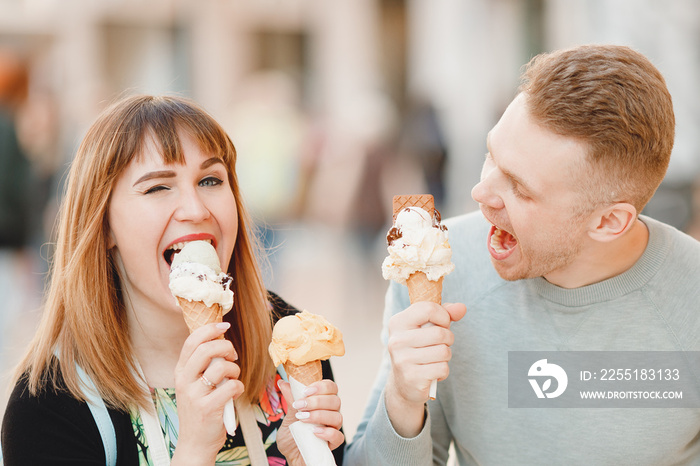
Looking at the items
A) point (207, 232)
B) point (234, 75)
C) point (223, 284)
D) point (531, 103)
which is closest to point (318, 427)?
point (223, 284)

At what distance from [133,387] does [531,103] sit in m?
1.64

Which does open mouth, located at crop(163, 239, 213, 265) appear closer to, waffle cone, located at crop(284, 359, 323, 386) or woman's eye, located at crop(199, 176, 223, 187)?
woman's eye, located at crop(199, 176, 223, 187)

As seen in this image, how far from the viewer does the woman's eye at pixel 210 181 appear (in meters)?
2.42

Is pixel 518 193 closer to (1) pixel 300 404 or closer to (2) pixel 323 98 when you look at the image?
(1) pixel 300 404

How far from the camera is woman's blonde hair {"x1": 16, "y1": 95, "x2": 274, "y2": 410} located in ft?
7.47

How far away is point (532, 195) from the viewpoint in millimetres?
2439

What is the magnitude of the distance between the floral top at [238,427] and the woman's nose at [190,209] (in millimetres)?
611

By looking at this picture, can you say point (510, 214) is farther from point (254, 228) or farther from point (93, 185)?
point (93, 185)

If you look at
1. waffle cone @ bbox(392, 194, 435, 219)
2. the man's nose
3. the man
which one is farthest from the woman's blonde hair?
the man's nose

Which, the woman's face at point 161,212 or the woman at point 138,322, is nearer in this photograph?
the woman at point 138,322

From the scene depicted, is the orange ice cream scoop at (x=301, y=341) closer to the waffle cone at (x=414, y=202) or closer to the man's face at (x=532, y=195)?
the waffle cone at (x=414, y=202)

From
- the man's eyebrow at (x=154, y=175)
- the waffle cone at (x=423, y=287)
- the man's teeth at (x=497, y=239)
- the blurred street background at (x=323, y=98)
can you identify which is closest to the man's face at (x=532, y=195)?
the man's teeth at (x=497, y=239)

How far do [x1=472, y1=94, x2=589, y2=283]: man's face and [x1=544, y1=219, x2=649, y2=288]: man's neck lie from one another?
0.04 m

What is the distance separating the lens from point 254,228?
2881 millimetres
